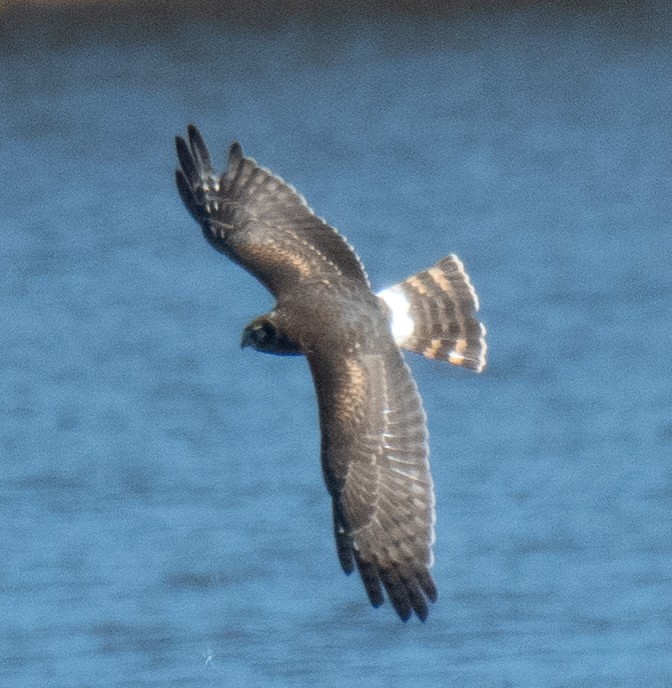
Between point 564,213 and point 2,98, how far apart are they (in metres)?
6.03

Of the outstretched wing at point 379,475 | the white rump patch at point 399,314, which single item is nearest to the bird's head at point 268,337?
the outstretched wing at point 379,475

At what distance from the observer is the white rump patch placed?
8.16 metres

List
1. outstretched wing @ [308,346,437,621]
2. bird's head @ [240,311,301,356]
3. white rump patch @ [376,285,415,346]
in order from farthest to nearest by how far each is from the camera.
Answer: white rump patch @ [376,285,415,346] < bird's head @ [240,311,301,356] < outstretched wing @ [308,346,437,621]

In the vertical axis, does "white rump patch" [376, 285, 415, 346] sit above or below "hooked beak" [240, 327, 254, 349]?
above

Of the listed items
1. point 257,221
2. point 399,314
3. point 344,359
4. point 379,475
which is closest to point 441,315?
point 399,314

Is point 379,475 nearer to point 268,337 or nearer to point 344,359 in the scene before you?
point 344,359

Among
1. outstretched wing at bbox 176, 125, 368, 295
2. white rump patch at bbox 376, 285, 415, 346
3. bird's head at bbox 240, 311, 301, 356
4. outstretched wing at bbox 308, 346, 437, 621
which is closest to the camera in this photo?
outstretched wing at bbox 308, 346, 437, 621

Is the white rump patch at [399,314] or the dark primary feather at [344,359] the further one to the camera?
the white rump patch at [399,314]

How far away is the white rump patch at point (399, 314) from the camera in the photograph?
26.8ft

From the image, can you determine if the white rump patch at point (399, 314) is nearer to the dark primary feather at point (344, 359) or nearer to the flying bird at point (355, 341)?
the flying bird at point (355, 341)

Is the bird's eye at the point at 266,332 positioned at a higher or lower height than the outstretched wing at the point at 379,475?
higher

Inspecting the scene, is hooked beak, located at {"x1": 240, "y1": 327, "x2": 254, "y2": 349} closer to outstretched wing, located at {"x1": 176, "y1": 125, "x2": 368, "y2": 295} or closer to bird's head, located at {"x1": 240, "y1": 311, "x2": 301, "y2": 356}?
bird's head, located at {"x1": 240, "y1": 311, "x2": 301, "y2": 356}

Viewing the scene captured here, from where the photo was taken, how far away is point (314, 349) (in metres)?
7.73

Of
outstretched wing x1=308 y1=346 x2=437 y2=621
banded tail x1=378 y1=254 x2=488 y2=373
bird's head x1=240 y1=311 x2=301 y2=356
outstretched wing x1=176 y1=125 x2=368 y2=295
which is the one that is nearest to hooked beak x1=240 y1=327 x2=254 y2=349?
bird's head x1=240 y1=311 x2=301 y2=356
